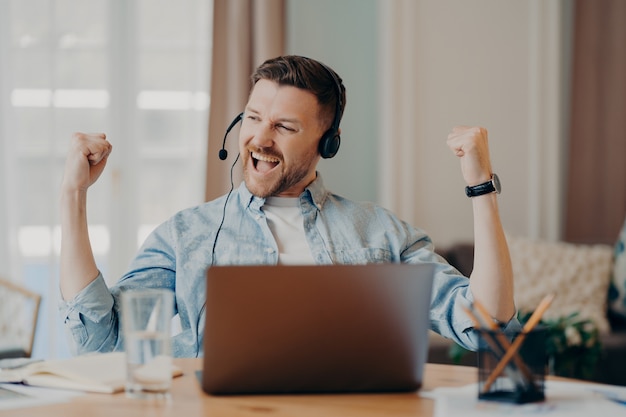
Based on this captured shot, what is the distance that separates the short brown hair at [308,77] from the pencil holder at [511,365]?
0.83m

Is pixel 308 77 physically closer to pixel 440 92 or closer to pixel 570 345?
pixel 570 345

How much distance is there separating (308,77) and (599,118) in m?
2.58

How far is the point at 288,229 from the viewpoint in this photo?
1.81 metres

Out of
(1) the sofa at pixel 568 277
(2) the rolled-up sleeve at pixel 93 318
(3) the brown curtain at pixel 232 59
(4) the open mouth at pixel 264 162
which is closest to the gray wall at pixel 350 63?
(3) the brown curtain at pixel 232 59

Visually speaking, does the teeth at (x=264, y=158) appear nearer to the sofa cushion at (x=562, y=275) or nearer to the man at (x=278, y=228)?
the man at (x=278, y=228)

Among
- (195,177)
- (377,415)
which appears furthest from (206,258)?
(195,177)

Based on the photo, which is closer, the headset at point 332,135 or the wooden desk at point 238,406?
the wooden desk at point 238,406

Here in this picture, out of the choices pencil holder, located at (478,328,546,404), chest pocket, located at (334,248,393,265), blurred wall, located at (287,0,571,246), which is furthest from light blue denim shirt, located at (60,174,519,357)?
blurred wall, located at (287,0,571,246)

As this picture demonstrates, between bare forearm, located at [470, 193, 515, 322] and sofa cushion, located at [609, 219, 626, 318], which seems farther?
sofa cushion, located at [609, 219, 626, 318]

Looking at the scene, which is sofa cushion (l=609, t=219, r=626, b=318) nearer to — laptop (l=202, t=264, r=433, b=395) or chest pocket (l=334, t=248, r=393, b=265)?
chest pocket (l=334, t=248, r=393, b=265)

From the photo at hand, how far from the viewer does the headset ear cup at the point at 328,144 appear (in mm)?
1867

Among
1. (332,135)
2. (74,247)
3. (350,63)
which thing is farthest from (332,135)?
(350,63)

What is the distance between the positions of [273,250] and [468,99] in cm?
228

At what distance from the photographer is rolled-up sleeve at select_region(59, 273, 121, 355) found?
5.14ft
